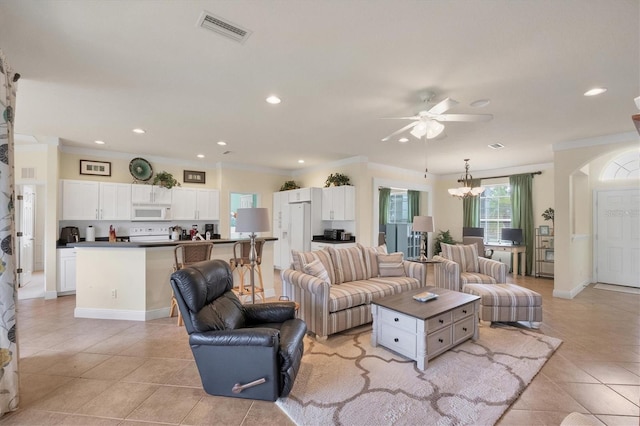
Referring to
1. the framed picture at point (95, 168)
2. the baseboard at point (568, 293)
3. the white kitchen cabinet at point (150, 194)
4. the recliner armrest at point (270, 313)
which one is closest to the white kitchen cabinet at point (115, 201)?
the white kitchen cabinet at point (150, 194)

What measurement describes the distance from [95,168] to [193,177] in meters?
1.82

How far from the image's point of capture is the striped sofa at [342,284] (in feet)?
10.7

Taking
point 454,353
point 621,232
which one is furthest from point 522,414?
point 621,232

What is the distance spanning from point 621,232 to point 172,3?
7.89 meters

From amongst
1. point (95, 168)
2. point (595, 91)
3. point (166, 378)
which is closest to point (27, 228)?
point (95, 168)

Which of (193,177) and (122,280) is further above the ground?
(193,177)

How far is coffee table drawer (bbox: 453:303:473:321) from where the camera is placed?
299cm

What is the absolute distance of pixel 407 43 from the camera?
2.22 meters

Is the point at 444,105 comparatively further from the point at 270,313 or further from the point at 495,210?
the point at 495,210

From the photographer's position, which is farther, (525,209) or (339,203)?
(525,209)

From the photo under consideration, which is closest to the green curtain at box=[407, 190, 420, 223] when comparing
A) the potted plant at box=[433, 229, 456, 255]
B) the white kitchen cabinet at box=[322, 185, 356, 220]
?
the potted plant at box=[433, 229, 456, 255]

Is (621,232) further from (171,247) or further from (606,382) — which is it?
(171,247)

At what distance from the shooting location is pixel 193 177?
270 inches

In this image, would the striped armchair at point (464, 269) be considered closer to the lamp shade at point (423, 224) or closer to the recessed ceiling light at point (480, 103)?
the lamp shade at point (423, 224)
